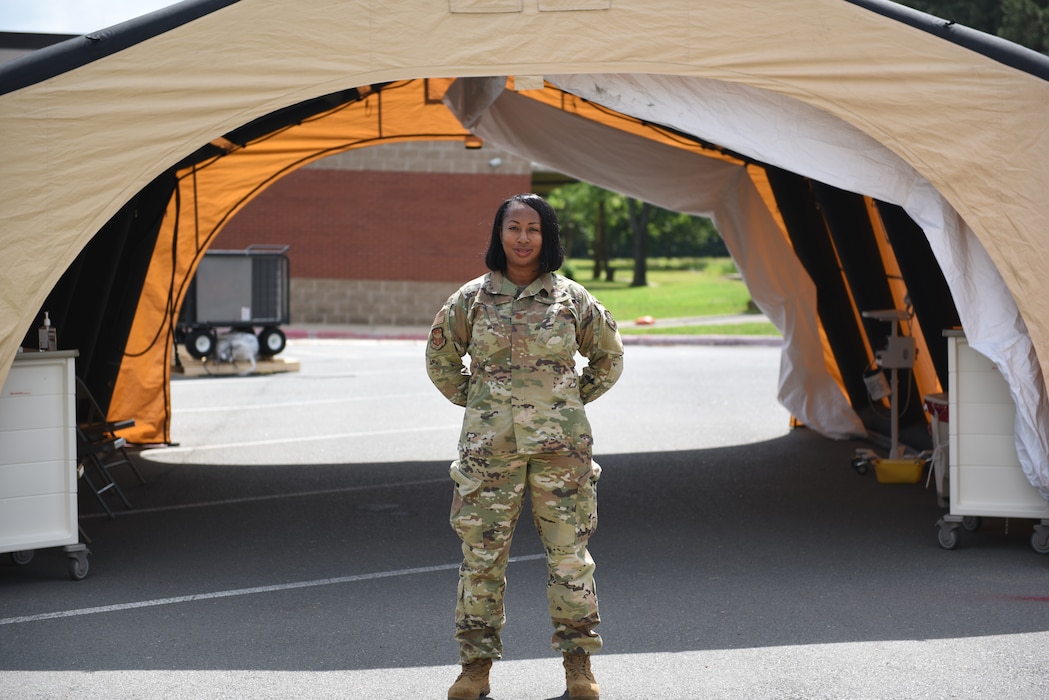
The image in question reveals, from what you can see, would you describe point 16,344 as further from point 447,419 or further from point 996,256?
point 447,419

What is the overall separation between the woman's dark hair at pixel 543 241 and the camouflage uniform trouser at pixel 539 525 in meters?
0.74

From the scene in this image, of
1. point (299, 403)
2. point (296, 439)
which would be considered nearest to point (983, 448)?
point (296, 439)

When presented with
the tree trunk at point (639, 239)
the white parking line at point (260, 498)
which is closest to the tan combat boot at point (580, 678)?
the white parking line at point (260, 498)

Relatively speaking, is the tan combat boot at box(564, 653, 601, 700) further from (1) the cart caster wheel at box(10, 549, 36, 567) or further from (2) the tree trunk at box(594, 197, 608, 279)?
(2) the tree trunk at box(594, 197, 608, 279)

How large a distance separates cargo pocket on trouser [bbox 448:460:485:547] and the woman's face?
0.83 meters

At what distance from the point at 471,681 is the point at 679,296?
→ 3720 cm

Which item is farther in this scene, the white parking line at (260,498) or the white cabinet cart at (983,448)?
the white parking line at (260,498)

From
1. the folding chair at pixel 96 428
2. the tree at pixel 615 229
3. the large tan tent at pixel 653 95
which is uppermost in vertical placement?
the tree at pixel 615 229

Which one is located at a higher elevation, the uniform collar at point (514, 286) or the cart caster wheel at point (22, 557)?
the uniform collar at point (514, 286)

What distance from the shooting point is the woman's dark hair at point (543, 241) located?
4551mm

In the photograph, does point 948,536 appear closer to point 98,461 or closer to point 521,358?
point 521,358

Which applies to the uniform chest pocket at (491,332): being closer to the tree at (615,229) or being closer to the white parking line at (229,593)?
the white parking line at (229,593)

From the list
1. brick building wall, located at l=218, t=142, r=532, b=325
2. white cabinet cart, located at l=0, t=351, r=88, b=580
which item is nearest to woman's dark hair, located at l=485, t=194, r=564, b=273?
white cabinet cart, located at l=0, t=351, r=88, b=580

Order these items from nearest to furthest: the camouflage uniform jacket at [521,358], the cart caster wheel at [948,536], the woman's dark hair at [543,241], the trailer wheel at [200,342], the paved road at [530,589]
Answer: the camouflage uniform jacket at [521,358], the woman's dark hair at [543,241], the paved road at [530,589], the cart caster wheel at [948,536], the trailer wheel at [200,342]
